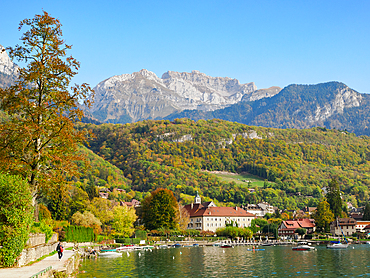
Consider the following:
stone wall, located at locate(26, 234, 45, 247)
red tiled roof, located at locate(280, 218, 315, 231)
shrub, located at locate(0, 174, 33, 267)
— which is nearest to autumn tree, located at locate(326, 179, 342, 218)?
red tiled roof, located at locate(280, 218, 315, 231)

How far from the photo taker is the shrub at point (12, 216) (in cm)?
2302

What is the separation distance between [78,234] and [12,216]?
49.3 metres

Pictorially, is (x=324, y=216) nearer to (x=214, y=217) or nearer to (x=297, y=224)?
(x=297, y=224)

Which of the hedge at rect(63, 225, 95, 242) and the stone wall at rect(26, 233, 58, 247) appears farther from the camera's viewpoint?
the hedge at rect(63, 225, 95, 242)

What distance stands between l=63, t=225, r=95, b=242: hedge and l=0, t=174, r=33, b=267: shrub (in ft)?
142

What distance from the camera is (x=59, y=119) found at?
1062 inches

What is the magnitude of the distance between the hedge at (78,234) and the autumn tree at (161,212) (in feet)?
122

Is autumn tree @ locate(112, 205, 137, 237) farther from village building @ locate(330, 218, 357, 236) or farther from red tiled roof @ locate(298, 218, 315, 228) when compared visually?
red tiled roof @ locate(298, 218, 315, 228)

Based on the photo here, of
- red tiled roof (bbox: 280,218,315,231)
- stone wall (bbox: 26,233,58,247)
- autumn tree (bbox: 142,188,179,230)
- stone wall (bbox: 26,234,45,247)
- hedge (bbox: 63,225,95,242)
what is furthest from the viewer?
red tiled roof (bbox: 280,218,315,231)

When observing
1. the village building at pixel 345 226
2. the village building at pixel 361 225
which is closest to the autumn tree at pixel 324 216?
the village building at pixel 345 226

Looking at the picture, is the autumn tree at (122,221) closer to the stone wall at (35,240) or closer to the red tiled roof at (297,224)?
the stone wall at (35,240)

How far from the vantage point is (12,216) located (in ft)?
76.2

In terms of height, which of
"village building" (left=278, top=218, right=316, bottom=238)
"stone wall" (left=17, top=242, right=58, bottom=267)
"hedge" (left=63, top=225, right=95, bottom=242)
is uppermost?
"stone wall" (left=17, top=242, right=58, bottom=267)

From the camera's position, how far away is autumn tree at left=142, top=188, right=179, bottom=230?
374 ft
